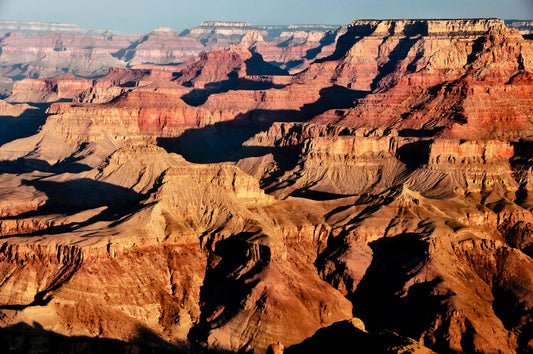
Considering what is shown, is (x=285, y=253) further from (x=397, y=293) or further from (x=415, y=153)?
(x=415, y=153)

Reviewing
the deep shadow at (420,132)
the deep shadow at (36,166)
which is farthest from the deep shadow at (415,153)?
the deep shadow at (36,166)

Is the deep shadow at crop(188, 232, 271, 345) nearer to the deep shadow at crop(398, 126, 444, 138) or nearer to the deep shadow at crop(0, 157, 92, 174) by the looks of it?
the deep shadow at crop(398, 126, 444, 138)

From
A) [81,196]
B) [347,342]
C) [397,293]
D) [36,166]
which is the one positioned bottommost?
[347,342]

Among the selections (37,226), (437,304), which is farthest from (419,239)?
(37,226)

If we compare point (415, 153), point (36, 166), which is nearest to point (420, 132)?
point (415, 153)

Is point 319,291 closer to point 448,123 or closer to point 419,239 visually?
point 419,239

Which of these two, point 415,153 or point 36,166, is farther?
point 36,166
